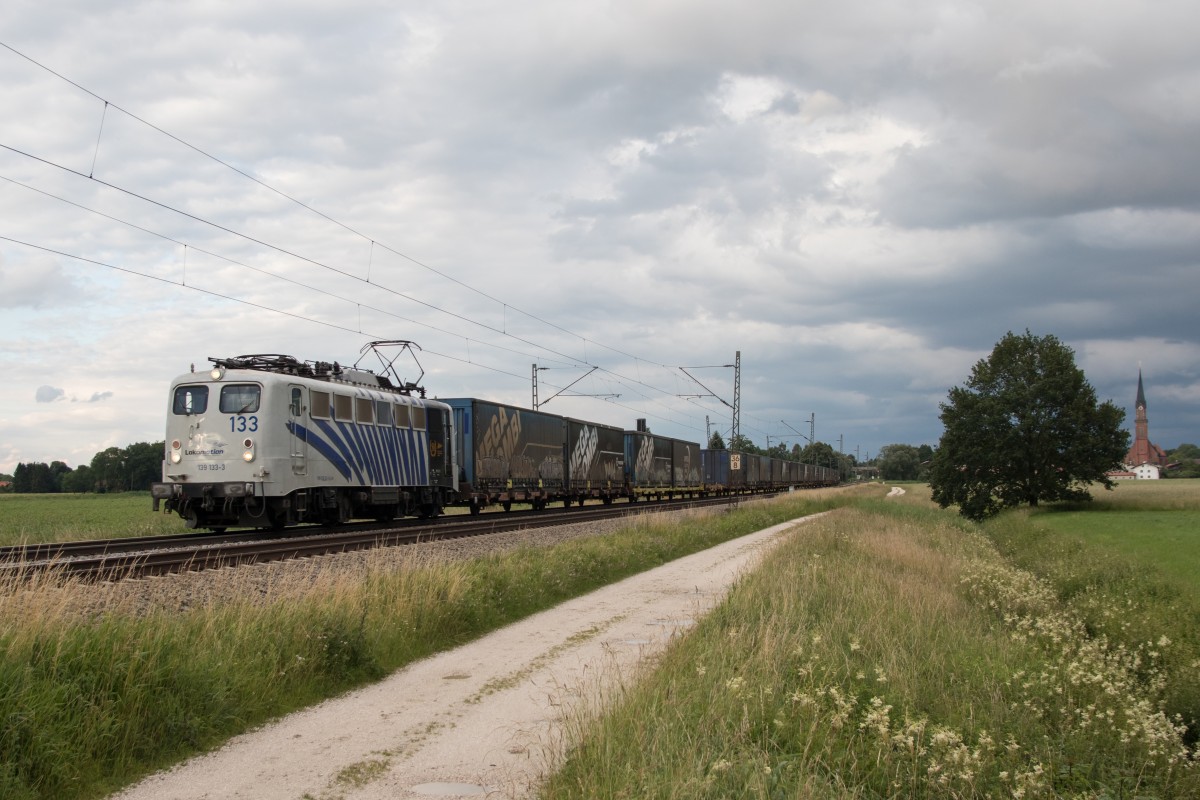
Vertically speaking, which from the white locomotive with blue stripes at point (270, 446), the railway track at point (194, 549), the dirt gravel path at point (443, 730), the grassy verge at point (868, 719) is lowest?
the dirt gravel path at point (443, 730)

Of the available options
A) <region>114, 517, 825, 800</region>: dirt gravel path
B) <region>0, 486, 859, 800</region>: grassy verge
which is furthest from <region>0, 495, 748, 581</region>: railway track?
<region>114, 517, 825, 800</region>: dirt gravel path

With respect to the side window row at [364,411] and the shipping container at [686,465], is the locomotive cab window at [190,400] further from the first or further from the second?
the shipping container at [686,465]

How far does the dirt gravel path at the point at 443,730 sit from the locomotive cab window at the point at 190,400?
12736 millimetres

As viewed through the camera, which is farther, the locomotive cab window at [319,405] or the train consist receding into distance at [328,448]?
the locomotive cab window at [319,405]

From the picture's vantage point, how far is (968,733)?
6848 millimetres

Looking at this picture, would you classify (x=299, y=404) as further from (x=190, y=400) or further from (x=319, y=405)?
(x=190, y=400)

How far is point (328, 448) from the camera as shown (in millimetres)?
22359

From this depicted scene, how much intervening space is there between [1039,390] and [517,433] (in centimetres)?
3955

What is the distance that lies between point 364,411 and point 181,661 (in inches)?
690

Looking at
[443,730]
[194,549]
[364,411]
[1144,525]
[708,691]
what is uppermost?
[364,411]

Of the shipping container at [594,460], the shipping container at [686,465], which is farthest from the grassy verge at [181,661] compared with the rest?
the shipping container at [686,465]

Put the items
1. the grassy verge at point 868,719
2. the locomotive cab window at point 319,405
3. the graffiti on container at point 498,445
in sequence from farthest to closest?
the graffiti on container at point 498,445, the locomotive cab window at point 319,405, the grassy verge at point 868,719

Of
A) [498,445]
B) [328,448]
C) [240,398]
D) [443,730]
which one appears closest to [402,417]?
[328,448]

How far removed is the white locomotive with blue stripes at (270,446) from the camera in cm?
2031
